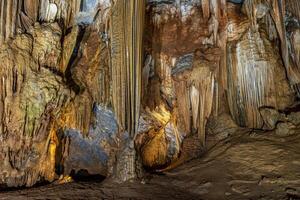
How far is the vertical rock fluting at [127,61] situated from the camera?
823 centimetres

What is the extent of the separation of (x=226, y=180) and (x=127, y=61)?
3.31 meters

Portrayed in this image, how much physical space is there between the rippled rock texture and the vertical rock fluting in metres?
0.02

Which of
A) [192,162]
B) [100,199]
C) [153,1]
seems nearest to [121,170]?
[100,199]

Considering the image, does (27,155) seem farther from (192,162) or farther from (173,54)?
(173,54)

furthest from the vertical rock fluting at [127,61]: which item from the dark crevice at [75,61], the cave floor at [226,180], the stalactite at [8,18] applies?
the stalactite at [8,18]

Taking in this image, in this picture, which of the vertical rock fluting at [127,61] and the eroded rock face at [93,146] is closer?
the vertical rock fluting at [127,61]

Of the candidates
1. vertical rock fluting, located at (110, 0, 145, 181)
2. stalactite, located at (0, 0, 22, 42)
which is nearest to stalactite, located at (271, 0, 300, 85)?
vertical rock fluting, located at (110, 0, 145, 181)

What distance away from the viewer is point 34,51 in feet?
25.3

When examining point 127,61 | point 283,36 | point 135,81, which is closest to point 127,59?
point 127,61

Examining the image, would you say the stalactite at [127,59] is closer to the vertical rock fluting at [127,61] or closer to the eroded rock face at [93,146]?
the vertical rock fluting at [127,61]

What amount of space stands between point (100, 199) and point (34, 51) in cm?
327

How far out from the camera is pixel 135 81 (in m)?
8.39

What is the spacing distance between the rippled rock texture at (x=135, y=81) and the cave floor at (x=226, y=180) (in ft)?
0.94

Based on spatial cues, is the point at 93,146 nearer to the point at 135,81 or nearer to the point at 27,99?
the point at 135,81
